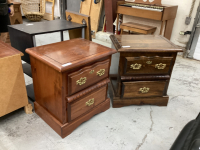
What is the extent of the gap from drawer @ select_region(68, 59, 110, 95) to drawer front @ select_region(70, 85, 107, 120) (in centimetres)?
13

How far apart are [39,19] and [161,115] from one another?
5.41 meters

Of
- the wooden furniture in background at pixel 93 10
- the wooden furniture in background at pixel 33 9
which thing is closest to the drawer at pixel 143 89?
the wooden furniture in background at pixel 93 10

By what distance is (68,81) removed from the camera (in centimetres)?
128

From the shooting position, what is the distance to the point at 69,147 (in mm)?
1393

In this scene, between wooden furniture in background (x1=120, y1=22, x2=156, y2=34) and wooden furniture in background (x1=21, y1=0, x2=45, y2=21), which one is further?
wooden furniture in background (x1=21, y1=0, x2=45, y2=21)

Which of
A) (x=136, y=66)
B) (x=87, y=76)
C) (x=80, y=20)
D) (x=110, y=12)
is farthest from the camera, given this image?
(x=110, y=12)

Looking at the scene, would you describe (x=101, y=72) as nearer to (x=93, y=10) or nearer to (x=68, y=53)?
(x=68, y=53)

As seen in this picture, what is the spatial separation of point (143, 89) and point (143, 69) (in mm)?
240

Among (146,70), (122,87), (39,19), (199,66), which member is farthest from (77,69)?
(39,19)

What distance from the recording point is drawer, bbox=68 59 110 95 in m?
1.31

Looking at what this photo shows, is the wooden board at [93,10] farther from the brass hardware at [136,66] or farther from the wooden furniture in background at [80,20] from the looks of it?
the brass hardware at [136,66]

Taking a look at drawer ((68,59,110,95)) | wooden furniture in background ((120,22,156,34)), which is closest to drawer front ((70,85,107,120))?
drawer ((68,59,110,95))

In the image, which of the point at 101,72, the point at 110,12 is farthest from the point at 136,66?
the point at 110,12

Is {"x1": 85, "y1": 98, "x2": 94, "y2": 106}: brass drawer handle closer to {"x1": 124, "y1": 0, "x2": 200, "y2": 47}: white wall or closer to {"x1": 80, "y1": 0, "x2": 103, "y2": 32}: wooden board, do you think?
{"x1": 124, "y1": 0, "x2": 200, "y2": 47}: white wall
